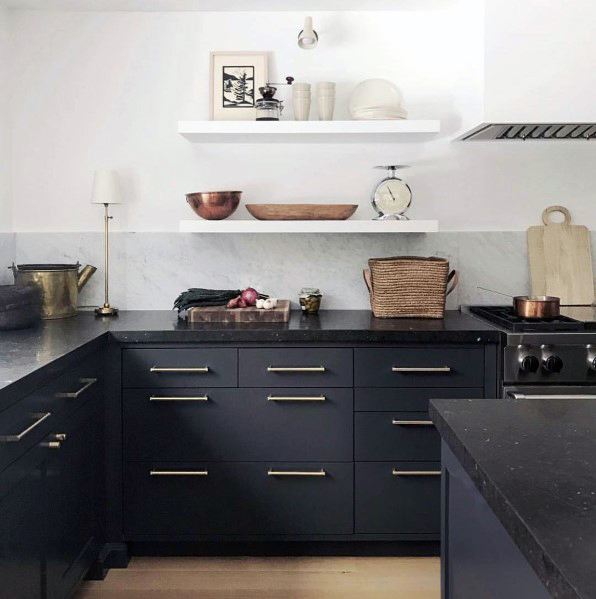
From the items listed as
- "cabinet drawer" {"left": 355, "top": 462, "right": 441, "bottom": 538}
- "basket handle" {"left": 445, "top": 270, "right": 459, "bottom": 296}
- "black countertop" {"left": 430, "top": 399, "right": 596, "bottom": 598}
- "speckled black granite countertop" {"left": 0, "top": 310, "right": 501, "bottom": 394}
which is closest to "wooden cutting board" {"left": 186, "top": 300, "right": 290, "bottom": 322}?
"speckled black granite countertop" {"left": 0, "top": 310, "right": 501, "bottom": 394}

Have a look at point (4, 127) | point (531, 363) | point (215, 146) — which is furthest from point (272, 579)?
point (4, 127)

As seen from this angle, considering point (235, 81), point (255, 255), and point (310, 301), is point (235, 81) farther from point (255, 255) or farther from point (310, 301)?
point (310, 301)

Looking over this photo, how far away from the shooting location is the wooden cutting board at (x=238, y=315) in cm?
300

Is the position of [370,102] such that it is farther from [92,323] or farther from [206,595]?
[206,595]

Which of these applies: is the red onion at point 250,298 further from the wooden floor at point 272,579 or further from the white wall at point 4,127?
the white wall at point 4,127

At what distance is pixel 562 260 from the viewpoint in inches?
135

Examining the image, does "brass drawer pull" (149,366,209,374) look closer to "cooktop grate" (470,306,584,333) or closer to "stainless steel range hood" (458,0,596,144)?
"cooktop grate" (470,306,584,333)

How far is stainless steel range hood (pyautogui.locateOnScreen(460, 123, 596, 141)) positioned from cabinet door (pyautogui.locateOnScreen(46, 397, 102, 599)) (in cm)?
194

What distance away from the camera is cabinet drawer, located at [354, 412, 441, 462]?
2.84 metres

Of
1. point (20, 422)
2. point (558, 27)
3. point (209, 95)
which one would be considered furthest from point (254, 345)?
point (558, 27)

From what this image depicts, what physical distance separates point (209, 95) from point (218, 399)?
1443 mm

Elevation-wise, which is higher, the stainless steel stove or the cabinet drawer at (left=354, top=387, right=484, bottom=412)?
the stainless steel stove

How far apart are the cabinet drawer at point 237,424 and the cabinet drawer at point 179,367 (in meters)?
0.03

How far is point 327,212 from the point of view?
3.24 metres
